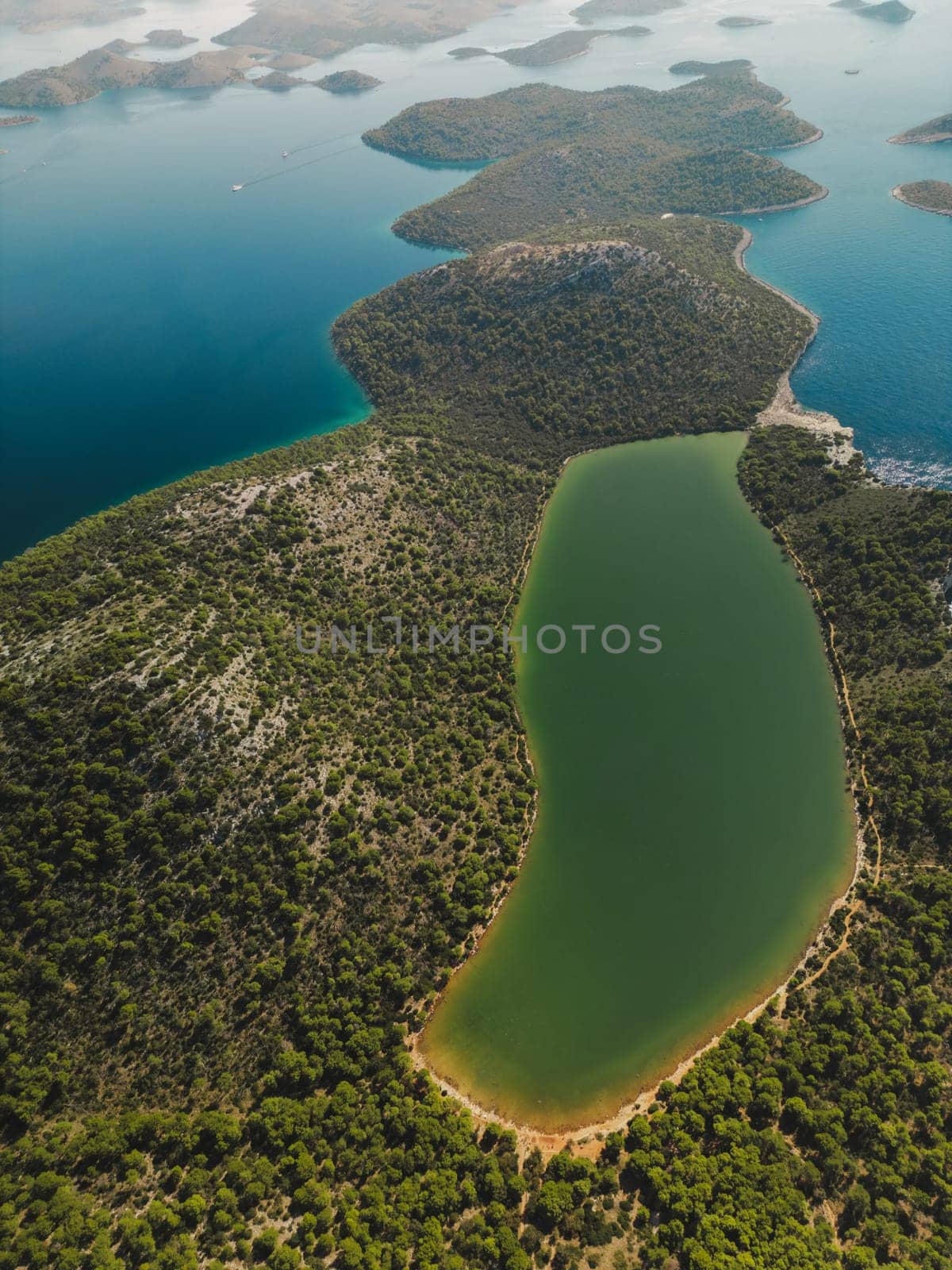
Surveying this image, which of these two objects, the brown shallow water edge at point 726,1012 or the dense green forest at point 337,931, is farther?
the brown shallow water edge at point 726,1012

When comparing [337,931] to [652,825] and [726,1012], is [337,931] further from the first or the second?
[726,1012]

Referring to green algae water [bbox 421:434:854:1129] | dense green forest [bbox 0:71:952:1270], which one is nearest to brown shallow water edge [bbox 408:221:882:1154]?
green algae water [bbox 421:434:854:1129]

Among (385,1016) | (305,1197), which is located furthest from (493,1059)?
(305,1197)

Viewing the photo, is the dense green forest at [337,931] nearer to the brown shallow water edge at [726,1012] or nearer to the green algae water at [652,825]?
the brown shallow water edge at [726,1012]

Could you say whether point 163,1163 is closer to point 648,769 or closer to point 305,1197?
point 305,1197

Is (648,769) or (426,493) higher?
(426,493)

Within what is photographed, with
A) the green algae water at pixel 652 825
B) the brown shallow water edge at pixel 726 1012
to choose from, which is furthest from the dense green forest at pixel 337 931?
the green algae water at pixel 652 825

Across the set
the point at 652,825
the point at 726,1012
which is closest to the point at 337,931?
the point at 652,825
